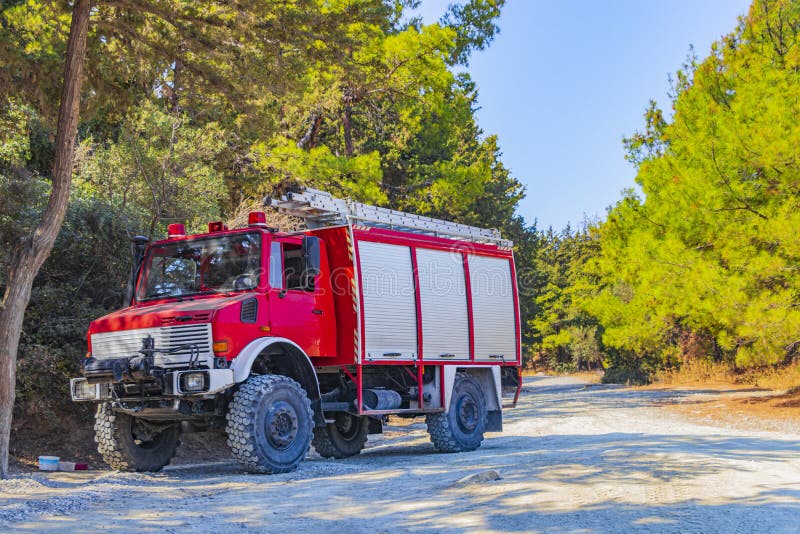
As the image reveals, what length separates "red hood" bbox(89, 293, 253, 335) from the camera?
972 cm

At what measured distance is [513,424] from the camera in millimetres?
18203

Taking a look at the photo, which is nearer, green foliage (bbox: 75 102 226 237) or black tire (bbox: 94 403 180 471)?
black tire (bbox: 94 403 180 471)

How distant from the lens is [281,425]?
396 inches

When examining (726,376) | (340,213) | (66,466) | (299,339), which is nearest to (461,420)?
(299,339)

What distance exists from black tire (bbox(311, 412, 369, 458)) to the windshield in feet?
11.5

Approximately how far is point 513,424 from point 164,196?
897 centimetres

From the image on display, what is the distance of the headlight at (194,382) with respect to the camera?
938 cm

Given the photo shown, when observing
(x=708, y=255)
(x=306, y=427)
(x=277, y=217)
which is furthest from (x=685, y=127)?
(x=306, y=427)

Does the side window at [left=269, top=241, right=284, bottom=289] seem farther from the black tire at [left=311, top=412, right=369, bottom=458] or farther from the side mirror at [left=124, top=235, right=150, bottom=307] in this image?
the black tire at [left=311, top=412, right=369, bottom=458]

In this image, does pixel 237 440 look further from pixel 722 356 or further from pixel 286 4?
pixel 722 356

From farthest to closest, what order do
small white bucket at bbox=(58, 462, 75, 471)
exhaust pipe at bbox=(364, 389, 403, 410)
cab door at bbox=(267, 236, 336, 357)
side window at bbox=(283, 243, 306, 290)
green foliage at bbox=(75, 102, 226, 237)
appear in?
1. green foliage at bbox=(75, 102, 226, 237)
2. exhaust pipe at bbox=(364, 389, 403, 410)
3. small white bucket at bbox=(58, 462, 75, 471)
4. side window at bbox=(283, 243, 306, 290)
5. cab door at bbox=(267, 236, 336, 357)

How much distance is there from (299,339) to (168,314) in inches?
72.9

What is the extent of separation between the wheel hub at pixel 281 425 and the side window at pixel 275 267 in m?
1.58

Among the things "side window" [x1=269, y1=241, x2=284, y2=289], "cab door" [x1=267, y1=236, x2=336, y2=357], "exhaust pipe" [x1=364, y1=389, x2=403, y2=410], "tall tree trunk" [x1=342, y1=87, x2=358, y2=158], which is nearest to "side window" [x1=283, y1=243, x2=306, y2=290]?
"cab door" [x1=267, y1=236, x2=336, y2=357]
